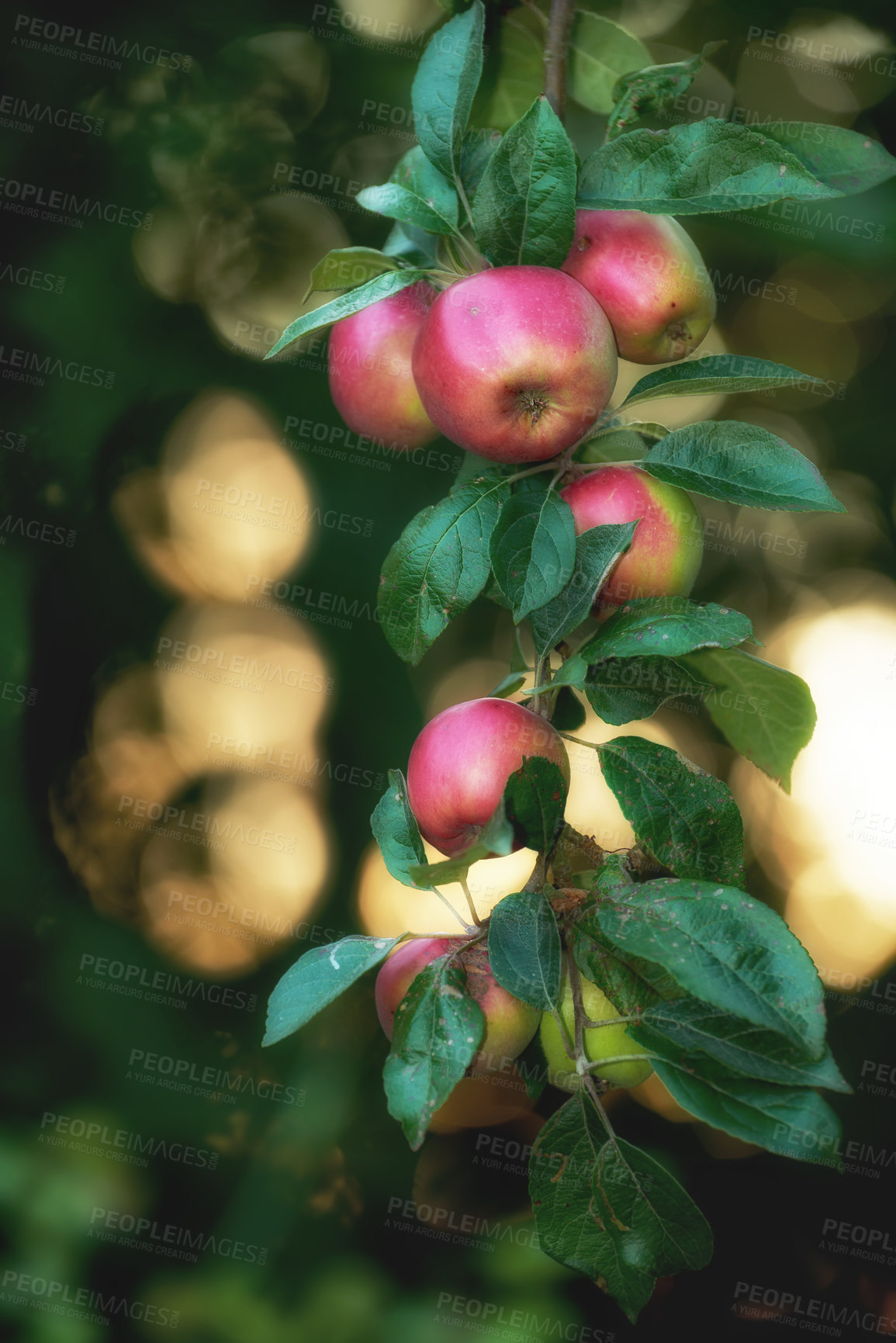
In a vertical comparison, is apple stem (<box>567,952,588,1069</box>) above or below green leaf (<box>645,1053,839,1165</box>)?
below

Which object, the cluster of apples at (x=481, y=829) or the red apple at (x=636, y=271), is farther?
the red apple at (x=636, y=271)

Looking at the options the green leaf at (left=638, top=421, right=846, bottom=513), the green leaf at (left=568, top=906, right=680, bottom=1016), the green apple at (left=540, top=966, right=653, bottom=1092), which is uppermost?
the green leaf at (left=638, top=421, right=846, bottom=513)

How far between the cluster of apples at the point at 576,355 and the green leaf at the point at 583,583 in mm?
59

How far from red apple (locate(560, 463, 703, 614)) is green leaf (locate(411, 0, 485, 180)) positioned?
360 mm

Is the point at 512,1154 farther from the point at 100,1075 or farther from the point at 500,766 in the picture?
the point at 500,766

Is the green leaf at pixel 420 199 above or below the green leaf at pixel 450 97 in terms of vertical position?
below

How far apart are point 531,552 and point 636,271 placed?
0.36 meters

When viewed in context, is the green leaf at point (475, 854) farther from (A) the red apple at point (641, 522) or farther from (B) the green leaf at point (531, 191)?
(B) the green leaf at point (531, 191)

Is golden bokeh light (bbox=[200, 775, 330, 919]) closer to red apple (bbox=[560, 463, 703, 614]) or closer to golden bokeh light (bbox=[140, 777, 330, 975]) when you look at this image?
golden bokeh light (bbox=[140, 777, 330, 975])

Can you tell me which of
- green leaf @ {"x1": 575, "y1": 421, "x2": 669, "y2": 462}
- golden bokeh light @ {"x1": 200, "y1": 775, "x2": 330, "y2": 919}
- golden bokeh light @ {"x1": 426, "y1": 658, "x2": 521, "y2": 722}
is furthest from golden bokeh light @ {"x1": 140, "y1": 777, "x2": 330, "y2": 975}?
green leaf @ {"x1": 575, "y1": 421, "x2": 669, "y2": 462}

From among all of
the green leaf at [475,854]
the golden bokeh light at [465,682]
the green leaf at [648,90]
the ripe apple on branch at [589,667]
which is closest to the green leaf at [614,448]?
the ripe apple on branch at [589,667]

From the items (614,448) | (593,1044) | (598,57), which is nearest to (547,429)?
(614,448)

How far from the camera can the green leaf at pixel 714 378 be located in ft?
2.57

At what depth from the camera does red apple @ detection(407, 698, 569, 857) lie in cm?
84
